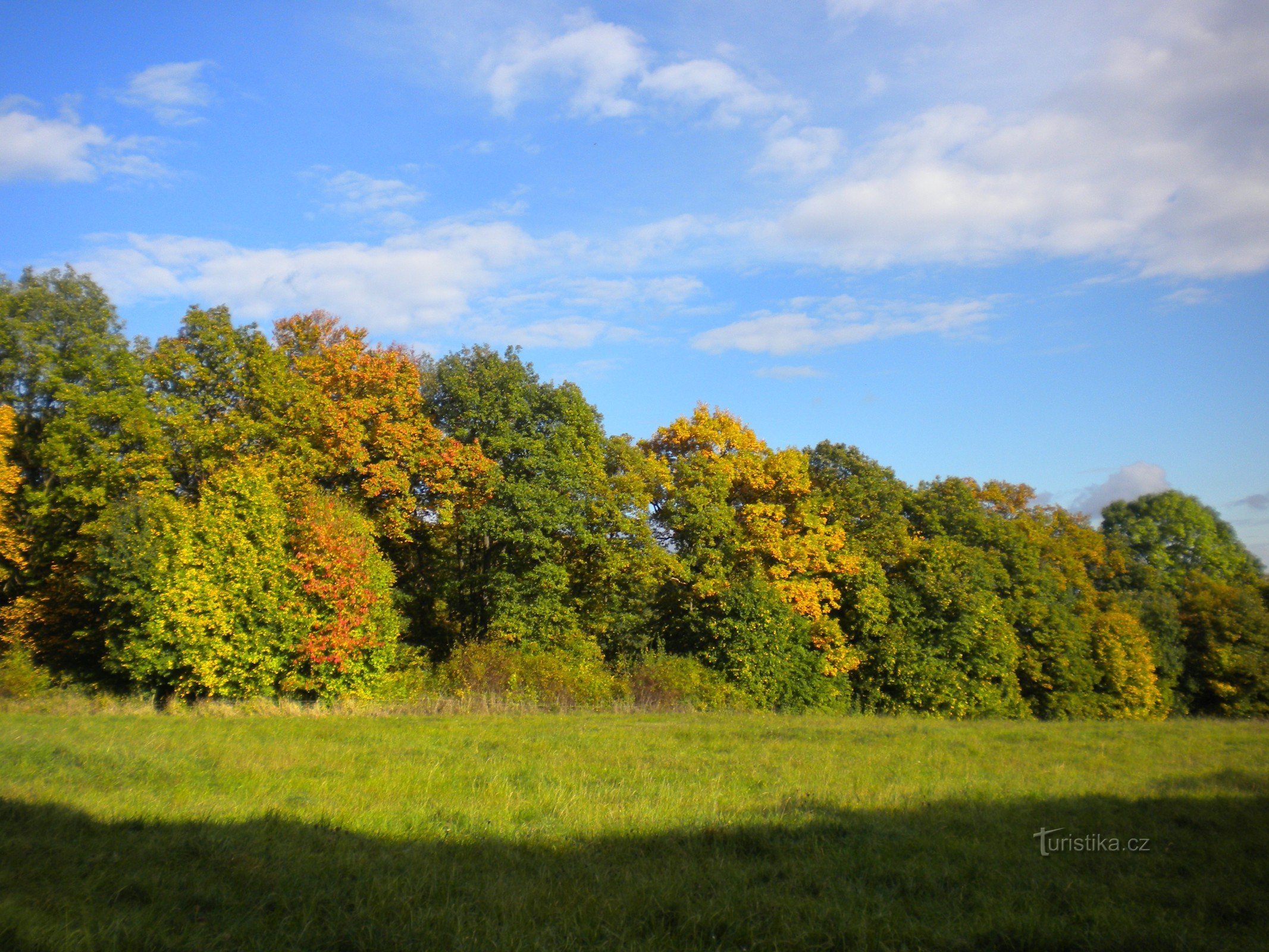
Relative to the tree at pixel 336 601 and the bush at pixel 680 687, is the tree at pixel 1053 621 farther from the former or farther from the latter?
the tree at pixel 336 601

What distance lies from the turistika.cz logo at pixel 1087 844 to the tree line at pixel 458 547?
1977 cm

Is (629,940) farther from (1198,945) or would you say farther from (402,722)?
(402,722)

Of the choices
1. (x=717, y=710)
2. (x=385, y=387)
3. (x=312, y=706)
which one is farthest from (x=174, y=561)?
(x=717, y=710)

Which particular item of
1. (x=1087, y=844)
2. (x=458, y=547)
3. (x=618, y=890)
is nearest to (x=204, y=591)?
(x=458, y=547)

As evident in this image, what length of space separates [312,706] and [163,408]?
13.7 m

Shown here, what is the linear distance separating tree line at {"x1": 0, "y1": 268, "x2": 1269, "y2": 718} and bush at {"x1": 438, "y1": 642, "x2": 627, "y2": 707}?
7.6 inches

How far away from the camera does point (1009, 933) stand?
551 cm

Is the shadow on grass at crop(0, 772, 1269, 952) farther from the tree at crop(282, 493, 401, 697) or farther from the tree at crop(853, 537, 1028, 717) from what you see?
the tree at crop(853, 537, 1028, 717)

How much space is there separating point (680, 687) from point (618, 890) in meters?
22.1

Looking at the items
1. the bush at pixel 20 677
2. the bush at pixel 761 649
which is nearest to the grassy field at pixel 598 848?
the bush at pixel 20 677

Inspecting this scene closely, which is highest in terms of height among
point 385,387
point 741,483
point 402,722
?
point 385,387

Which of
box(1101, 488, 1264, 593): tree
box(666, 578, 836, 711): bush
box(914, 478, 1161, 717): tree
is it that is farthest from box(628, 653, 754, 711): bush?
box(1101, 488, 1264, 593): tree

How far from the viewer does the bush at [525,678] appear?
25.0m

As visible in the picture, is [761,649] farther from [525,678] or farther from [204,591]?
[204,591]
